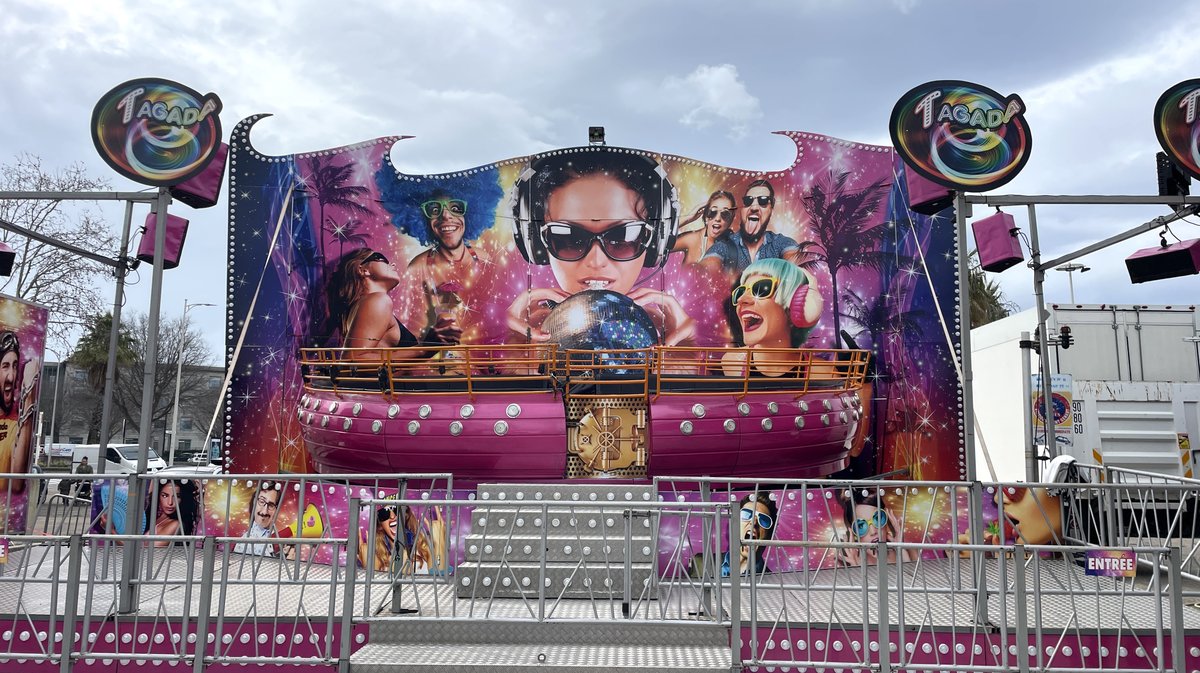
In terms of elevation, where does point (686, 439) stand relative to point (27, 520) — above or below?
above

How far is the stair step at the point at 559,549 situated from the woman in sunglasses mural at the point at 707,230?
14.2 ft

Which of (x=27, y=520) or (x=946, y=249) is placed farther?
(x=946, y=249)

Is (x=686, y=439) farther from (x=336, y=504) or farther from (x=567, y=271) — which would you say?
(x=336, y=504)

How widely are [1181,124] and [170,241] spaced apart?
9808 mm

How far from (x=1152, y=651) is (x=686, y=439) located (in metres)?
4.26

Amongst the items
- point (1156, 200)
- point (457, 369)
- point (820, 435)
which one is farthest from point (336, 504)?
point (1156, 200)

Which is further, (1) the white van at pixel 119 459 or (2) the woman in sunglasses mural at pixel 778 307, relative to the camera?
(1) the white van at pixel 119 459

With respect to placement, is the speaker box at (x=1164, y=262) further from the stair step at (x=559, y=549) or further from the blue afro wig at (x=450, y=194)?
the blue afro wig at (x=450, y=194)

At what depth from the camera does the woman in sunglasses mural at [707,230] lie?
10.1 metres

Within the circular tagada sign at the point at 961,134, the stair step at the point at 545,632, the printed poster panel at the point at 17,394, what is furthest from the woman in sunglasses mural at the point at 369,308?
the circular tagada sign at the point at 961,134

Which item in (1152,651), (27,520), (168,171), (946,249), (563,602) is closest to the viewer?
(1152,651)

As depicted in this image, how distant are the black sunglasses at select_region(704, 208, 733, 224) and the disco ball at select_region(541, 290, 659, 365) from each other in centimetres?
144

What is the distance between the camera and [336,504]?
8828 millimetres

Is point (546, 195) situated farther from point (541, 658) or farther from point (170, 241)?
point (541, 658)
